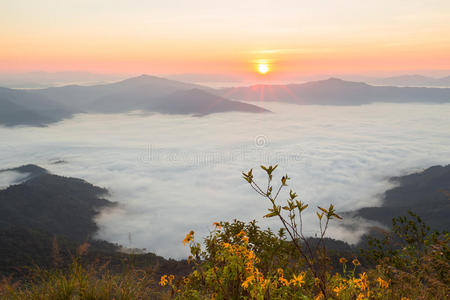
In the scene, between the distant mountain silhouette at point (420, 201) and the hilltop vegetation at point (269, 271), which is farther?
the distant mountain silhouette at point (420, 201)

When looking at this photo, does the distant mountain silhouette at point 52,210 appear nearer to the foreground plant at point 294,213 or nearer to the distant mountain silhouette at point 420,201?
the foreground plant at point 294,213

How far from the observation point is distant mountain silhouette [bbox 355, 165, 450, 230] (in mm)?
115125

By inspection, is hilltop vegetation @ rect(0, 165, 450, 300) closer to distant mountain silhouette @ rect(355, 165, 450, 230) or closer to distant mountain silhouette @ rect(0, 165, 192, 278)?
distant mountain silhouette @ rect(0, 165, 192, 278)

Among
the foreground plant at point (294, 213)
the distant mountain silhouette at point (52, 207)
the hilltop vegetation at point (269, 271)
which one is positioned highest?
the foreground plant at point (294, 213)

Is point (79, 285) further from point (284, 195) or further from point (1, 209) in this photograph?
point (284, 195)

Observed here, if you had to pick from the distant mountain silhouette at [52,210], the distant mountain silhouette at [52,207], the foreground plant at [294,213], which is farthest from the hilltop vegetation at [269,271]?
the distant mountain silhouette at [52,207]

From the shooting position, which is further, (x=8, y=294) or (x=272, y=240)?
(x=272, y=240)

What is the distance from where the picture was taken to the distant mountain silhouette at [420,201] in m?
115

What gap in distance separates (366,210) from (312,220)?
26.9 meters

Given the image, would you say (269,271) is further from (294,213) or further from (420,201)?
(420,201)

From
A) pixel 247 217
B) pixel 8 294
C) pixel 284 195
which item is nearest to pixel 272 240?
pixel 8 294

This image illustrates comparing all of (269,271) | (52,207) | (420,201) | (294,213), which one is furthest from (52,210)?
(420,201)

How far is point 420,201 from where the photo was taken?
135 metres

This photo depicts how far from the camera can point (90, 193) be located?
15138cm
